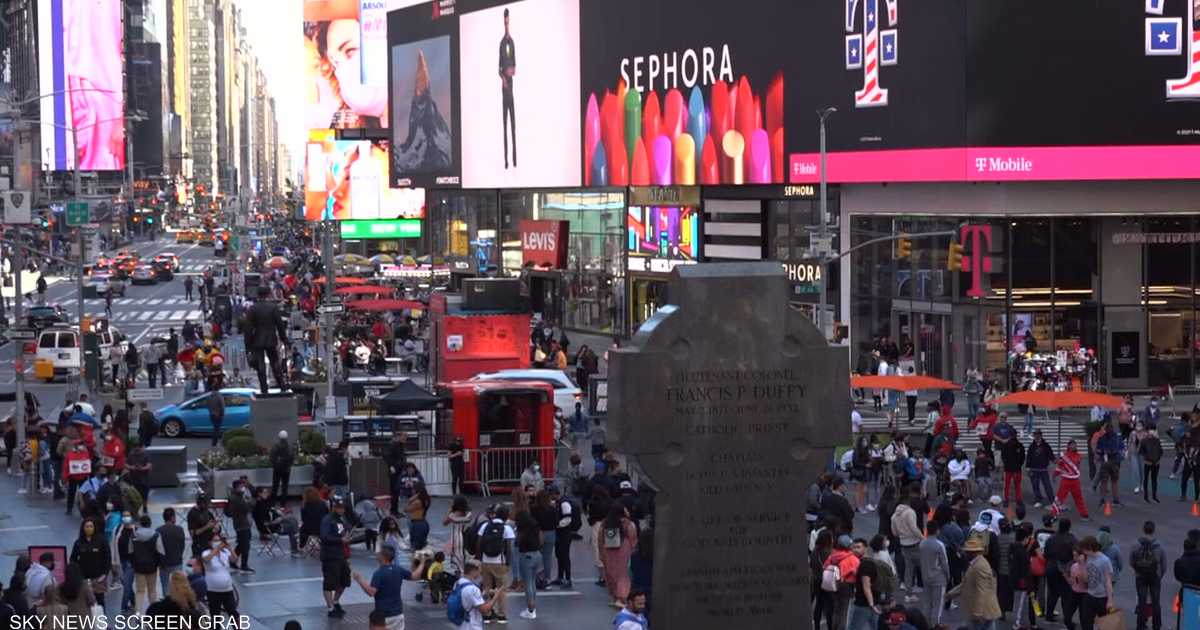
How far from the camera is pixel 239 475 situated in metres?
35.4

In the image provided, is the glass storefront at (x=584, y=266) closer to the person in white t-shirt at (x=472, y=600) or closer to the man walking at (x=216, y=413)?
the man walking at (x=216, y=413)

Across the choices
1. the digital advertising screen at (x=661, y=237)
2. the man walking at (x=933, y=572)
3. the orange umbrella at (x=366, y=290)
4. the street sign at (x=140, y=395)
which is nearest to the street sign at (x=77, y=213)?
the street sign at (x=140, y=395)

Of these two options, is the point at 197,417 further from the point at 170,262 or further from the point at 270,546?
the point at 170,262

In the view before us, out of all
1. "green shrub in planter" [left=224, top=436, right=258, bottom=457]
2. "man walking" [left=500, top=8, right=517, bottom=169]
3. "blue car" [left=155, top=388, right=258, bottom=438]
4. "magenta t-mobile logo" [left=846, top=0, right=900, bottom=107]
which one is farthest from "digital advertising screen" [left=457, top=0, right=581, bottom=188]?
"green shrub in planter" [left=224, top=436, right=258, bottom=457]

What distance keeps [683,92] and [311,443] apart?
39.3 m

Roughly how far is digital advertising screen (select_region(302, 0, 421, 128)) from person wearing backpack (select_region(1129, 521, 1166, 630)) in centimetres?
12867

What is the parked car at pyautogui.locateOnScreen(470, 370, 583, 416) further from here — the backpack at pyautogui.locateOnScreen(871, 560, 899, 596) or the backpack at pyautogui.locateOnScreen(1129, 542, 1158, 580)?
the backpack at pyautogui.locateOnScreen(871, 560, 899, 596)

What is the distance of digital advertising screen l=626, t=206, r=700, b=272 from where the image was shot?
250 feet

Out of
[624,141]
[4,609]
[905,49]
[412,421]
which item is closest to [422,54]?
[624,141]

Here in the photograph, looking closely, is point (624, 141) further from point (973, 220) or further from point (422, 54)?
point (422, 54)

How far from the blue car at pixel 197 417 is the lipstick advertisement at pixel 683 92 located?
1060 inches

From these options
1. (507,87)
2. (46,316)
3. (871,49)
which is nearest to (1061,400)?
(871,49)

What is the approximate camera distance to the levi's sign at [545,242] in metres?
82.6

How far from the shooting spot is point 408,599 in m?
26.8
